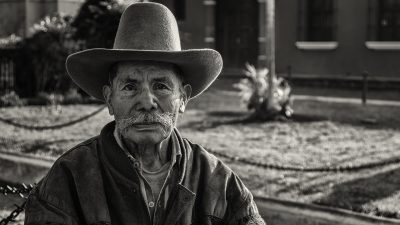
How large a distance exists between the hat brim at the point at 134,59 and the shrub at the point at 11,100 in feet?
38.3

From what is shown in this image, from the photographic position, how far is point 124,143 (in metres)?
2.47

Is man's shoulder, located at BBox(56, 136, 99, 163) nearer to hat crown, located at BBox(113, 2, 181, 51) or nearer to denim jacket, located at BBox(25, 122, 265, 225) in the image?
denim jacket, located at BBox(25, 122, 265, 225)

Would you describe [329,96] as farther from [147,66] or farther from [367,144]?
[147,66]

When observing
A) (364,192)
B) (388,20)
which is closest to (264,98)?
(364,192)

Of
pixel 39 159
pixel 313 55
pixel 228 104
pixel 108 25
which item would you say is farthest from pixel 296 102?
pixel 39 159

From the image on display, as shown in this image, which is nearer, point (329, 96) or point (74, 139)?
point (74, 139)

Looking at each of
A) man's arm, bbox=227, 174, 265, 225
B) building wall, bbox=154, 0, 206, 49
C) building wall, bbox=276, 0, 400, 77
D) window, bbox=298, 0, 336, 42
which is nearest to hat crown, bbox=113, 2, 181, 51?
man's arm, bbox=227, 174, 265, 225

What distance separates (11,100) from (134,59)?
40.2ft

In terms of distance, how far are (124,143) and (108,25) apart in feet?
37.9

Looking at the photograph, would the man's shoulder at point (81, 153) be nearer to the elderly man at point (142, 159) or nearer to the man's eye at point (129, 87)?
the elderly man at point (142, 159)

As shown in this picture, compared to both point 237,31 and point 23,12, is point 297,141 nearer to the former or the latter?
point 237,31

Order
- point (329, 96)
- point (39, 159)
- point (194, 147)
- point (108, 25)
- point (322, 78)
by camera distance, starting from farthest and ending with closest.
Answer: point (322, 78) < point (329, 96) < point (108, 25) < point (39, 159) < point (194, 147)

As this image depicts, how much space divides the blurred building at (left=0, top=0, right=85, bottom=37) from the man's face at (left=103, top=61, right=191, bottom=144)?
20424 mm

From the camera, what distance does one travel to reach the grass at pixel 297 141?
20.0 ft
